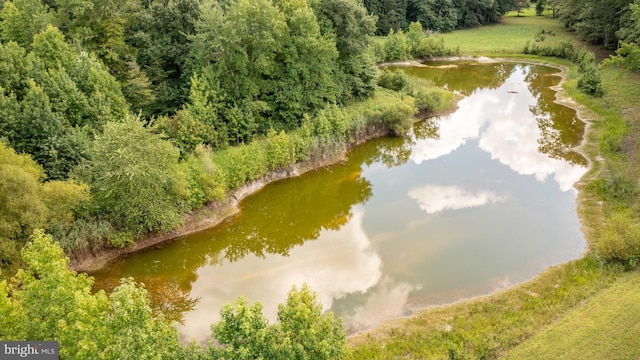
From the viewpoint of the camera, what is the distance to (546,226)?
26.4 meters

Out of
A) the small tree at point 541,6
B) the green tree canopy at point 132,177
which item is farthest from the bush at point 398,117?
the small tree at point 541,6

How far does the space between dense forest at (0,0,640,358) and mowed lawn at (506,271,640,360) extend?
28.5 feet

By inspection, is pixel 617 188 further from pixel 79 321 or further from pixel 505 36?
pixel 505 36

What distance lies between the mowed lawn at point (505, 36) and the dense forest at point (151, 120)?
22328 millimetres

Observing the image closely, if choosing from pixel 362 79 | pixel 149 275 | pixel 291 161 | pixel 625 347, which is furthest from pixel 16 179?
pixel 362 79

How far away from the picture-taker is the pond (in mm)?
21766

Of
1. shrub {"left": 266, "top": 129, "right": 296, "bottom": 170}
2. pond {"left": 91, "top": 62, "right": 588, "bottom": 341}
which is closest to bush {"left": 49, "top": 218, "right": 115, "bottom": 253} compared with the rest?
pond {"left": 91, "top": 62, "right": 588, "bottom": 341}

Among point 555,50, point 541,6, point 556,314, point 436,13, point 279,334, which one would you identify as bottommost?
point 556,314

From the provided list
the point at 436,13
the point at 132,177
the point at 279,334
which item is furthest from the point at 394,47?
the point at 279,334

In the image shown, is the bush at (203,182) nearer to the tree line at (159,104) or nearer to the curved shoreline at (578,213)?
the tree line at (159,104)

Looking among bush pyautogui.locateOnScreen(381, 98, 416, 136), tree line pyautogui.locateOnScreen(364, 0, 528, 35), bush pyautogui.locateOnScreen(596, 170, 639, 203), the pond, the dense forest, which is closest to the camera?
the dense forest

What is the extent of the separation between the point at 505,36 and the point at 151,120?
7476cm

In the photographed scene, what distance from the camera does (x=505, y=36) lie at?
3177 inches

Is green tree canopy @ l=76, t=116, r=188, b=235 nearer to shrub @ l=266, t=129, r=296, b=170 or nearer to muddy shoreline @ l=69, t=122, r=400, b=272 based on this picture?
muddy shoreline @ l=69, t=122, r=400, b=272
